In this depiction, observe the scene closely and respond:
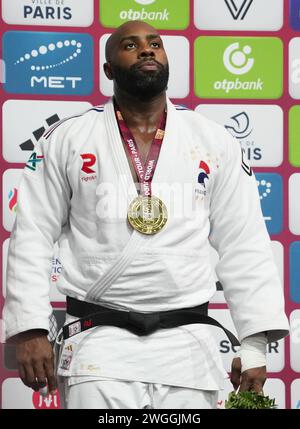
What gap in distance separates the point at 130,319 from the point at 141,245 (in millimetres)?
215

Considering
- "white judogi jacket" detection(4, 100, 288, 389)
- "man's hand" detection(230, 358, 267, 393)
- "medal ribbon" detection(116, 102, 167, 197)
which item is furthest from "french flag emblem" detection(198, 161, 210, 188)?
"man's hand" detection(230, 358, 267, 393)

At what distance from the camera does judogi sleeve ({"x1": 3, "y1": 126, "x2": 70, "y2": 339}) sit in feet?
10.9

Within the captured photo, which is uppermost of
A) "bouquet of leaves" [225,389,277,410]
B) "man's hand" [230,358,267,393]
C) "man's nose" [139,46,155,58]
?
"man's nose" [139,46,155,58]

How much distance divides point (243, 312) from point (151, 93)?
2.35 feet

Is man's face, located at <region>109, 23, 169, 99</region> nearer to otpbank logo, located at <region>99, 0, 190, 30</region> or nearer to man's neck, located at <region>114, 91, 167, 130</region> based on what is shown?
man's neck, located at <region>114, 91, 167, 130</region>

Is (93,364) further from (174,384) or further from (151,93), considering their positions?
(151,93)

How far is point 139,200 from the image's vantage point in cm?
336

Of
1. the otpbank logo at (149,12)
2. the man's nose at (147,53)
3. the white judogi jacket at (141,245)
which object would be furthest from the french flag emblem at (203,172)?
the otpbank logo at (149,12)

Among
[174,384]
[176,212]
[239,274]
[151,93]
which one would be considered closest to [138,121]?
[151,93]

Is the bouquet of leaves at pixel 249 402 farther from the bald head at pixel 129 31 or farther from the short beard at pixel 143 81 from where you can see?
the bald head at pixel 129 31

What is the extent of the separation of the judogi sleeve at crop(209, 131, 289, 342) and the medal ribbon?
212 mm

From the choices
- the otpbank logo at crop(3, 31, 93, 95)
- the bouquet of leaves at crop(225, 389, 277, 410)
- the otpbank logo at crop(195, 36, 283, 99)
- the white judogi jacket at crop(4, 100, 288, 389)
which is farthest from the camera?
the otpbank logo at crop(195, 36, 283, 99)

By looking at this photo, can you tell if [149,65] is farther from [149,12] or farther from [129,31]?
[149,12]

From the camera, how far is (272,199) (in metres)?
4.26
